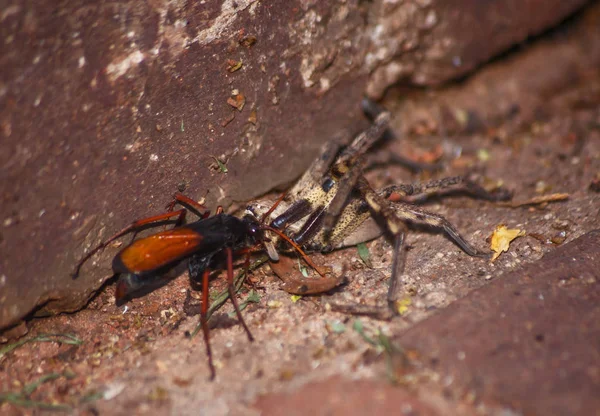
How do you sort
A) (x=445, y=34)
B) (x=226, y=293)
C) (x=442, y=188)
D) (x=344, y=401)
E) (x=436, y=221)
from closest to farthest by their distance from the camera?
(x=344, y=401) < (x=226, y=293) < (x=436, y=221) < (x=442, y=188) < (x=445, y=34)

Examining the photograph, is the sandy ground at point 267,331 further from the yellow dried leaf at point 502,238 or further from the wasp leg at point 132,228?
the wasp leg at point 132,228

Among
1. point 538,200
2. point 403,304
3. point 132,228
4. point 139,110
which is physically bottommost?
point 538,200

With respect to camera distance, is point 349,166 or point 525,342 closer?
point 525,342

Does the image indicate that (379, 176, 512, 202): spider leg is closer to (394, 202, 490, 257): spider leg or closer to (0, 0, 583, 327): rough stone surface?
(394, 202, 490, 257): spider leg

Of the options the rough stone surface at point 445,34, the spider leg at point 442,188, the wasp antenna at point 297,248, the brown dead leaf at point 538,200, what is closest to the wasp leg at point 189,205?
the wasp antenna at point 297,248

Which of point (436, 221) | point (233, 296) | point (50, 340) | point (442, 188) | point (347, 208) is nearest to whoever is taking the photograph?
point (233, 296)

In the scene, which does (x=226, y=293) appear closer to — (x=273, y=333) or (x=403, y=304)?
(x=273, y=333)

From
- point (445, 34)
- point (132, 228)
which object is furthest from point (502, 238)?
point (132, 228)
